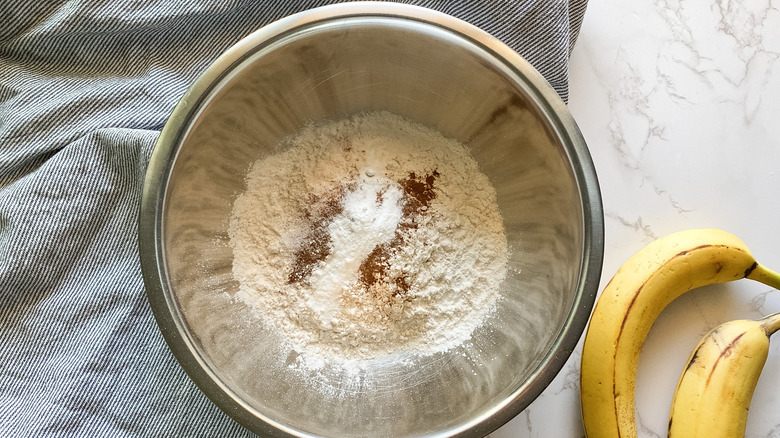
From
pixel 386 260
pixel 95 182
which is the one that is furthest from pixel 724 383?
pixel 95 182

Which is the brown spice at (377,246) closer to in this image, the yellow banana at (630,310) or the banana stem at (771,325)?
the yellow banana at (630,310)

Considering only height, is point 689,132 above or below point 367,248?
above

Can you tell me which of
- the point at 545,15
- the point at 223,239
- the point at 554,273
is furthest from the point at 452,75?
the point at 223,239

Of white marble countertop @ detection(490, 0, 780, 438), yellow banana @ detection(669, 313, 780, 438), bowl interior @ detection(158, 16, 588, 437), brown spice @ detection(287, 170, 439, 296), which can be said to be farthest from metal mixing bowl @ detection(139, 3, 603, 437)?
yellow banana @ detection(669, 313, 780, 438)

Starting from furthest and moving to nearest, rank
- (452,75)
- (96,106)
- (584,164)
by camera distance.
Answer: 1. (96,106)
2. (452,75)
3. (584,164)

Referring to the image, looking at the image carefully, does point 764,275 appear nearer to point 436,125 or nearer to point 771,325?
point 771,325

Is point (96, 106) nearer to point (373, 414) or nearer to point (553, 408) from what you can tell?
point (373, 414)
